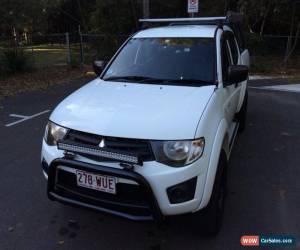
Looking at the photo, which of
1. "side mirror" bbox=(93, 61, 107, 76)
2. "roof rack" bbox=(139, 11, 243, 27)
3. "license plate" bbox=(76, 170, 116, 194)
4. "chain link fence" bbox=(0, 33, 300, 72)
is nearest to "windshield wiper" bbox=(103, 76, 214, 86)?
"side mirror" bbox=(93, 61, 107, 76)

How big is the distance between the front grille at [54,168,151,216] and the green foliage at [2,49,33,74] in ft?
36.0

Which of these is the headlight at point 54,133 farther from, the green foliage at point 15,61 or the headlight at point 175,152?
the green foliage at point 15,61

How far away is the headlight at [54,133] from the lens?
359 centimetres

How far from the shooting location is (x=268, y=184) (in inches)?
192

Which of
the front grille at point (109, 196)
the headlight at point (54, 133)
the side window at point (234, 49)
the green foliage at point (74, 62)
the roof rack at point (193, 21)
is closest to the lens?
the front grille at point (109, 196)

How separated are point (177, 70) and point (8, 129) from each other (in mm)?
4061

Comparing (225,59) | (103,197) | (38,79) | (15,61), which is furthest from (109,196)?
(15,61)

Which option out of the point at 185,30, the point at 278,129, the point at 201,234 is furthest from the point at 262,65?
the point at 201,234

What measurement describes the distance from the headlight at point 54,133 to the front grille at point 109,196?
0.98 ft

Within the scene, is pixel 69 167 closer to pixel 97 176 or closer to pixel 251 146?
pixel 97 176

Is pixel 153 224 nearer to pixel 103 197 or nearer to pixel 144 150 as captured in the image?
pixel 103 197

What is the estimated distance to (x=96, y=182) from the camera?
3.33m

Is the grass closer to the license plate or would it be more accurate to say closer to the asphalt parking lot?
the asphalt parking lot

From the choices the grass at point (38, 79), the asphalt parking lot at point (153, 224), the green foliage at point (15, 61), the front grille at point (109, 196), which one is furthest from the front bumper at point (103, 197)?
the green foliage at point (15, 61)
